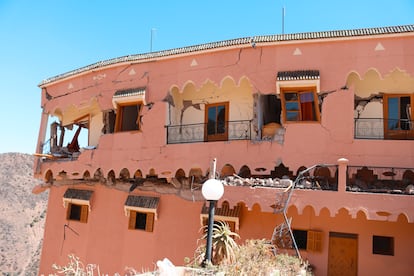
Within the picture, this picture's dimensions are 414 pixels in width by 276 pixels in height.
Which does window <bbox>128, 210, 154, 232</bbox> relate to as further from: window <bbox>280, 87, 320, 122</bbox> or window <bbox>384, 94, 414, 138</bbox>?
window <bbox>384, 94, 414, 138</bbox>

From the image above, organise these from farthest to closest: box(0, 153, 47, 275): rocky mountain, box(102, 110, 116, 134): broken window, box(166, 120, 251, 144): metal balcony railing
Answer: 1. box(0, 153, 47, 275): rocky mountain
2. box(102, 110, 116, 134): broken window
3. box(166, 120, 251, 144): metal balcony railing

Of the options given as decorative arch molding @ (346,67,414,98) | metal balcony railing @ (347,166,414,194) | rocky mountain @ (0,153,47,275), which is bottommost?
rocky mountain @ (0,153,47,275)

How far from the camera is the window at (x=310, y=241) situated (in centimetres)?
1155

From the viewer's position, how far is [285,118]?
1221 cm

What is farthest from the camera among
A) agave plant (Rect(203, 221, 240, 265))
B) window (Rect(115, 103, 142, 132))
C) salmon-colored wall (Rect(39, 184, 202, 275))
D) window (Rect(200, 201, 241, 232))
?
window (Rect(115, 103, 142, 132))

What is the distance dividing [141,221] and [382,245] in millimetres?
7930

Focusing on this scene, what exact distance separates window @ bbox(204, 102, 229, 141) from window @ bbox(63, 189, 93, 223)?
5390 millimetres

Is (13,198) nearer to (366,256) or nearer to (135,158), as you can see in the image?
(135,158)

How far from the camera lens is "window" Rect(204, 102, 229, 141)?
1389cm

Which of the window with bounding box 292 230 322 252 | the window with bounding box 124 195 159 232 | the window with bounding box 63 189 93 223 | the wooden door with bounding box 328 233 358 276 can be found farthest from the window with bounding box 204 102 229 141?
the window with bounding box 63 189 93 223

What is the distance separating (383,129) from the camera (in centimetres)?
1228

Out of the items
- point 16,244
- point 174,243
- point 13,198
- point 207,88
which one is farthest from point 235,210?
point 13,198

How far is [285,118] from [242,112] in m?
2.03

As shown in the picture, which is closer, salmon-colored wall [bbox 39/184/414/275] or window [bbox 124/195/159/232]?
salmon-colored wall [bbox 39/184/414/275]
